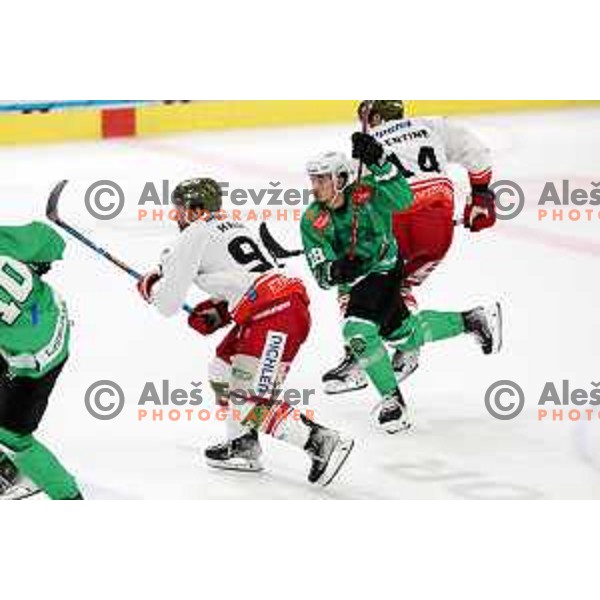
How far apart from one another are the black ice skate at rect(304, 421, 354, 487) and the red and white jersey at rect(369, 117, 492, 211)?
0.43 metres

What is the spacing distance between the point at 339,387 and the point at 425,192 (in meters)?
0.37

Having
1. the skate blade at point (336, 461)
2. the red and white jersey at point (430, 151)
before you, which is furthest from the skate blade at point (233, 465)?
the red and white jersey at point (430, 151)

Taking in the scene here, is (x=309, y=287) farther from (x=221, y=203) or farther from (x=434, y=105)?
(x=434, y=105)

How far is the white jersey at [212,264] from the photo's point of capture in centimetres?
283

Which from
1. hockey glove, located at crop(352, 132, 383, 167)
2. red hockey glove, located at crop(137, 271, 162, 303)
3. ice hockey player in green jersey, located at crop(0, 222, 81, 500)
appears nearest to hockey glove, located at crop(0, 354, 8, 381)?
ice hockey player in green jersey, located at crop(0, 222, 81, 500)

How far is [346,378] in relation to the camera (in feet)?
9.51

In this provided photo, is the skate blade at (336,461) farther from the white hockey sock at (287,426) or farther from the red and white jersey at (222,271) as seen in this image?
the red and white jersey at (222,271)

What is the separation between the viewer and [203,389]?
285 centimetres

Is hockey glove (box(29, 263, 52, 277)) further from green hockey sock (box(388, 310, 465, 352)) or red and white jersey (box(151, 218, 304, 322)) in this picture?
green hockey sock (box(388, 310, 465, 352))

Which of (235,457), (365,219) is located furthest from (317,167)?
(235,457)

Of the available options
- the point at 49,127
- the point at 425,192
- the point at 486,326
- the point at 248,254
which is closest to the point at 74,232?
the point at 49,127

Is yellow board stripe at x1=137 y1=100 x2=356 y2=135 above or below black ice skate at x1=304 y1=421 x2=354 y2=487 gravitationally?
above

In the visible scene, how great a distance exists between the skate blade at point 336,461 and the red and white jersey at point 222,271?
277mm

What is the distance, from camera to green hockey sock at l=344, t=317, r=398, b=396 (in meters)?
2.90
